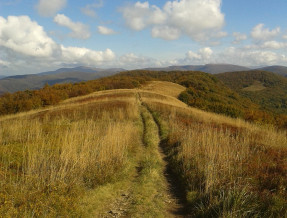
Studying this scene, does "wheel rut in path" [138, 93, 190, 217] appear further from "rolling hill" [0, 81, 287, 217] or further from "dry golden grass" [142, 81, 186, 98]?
"dry golden grass" [142, 81, 186, 98]

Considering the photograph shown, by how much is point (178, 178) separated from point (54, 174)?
415cm

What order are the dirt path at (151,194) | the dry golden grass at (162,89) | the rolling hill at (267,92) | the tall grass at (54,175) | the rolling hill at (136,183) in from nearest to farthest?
the tall grass at (54,175)
the rolling hill at (136,183)
the dirt path at (151,194)
the dry golden grass at (162,89)
the rolling hill at (267,92)

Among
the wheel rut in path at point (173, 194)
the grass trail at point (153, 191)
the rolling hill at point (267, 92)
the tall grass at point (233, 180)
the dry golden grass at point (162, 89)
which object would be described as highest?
the dry golden grass at point (162, 89)

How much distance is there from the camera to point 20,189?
4574mm

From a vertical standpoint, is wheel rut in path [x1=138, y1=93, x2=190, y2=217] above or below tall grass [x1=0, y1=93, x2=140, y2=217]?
below

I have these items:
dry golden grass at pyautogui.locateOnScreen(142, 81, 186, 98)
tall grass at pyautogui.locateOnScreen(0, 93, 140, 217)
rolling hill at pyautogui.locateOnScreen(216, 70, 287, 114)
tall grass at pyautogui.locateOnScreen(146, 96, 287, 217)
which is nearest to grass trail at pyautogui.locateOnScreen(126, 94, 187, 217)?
tall grass at pyautogui.locateOnScreen(146, 96, 287, 217)

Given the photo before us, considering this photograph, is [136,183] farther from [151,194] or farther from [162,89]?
[162,89]

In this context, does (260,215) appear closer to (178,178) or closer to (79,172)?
(178,178)

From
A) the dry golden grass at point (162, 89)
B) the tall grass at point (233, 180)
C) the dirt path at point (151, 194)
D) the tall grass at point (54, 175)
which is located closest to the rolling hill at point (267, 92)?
the dry golden grass at point (162, 89)

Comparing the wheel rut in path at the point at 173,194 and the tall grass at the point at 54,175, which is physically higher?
the tall grass at the point at 54,175

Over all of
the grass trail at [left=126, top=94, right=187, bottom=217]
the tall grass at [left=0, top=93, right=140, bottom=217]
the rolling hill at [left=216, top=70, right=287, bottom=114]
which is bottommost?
the rolling hill at [left=216, top=70, right=287, bottom=114]

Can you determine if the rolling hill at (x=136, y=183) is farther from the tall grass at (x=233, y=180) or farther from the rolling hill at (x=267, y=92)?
the rolling hill at (x=267, y=92)

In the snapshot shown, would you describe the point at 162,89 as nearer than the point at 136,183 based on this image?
No

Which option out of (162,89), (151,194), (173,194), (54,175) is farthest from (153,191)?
(162,89)
